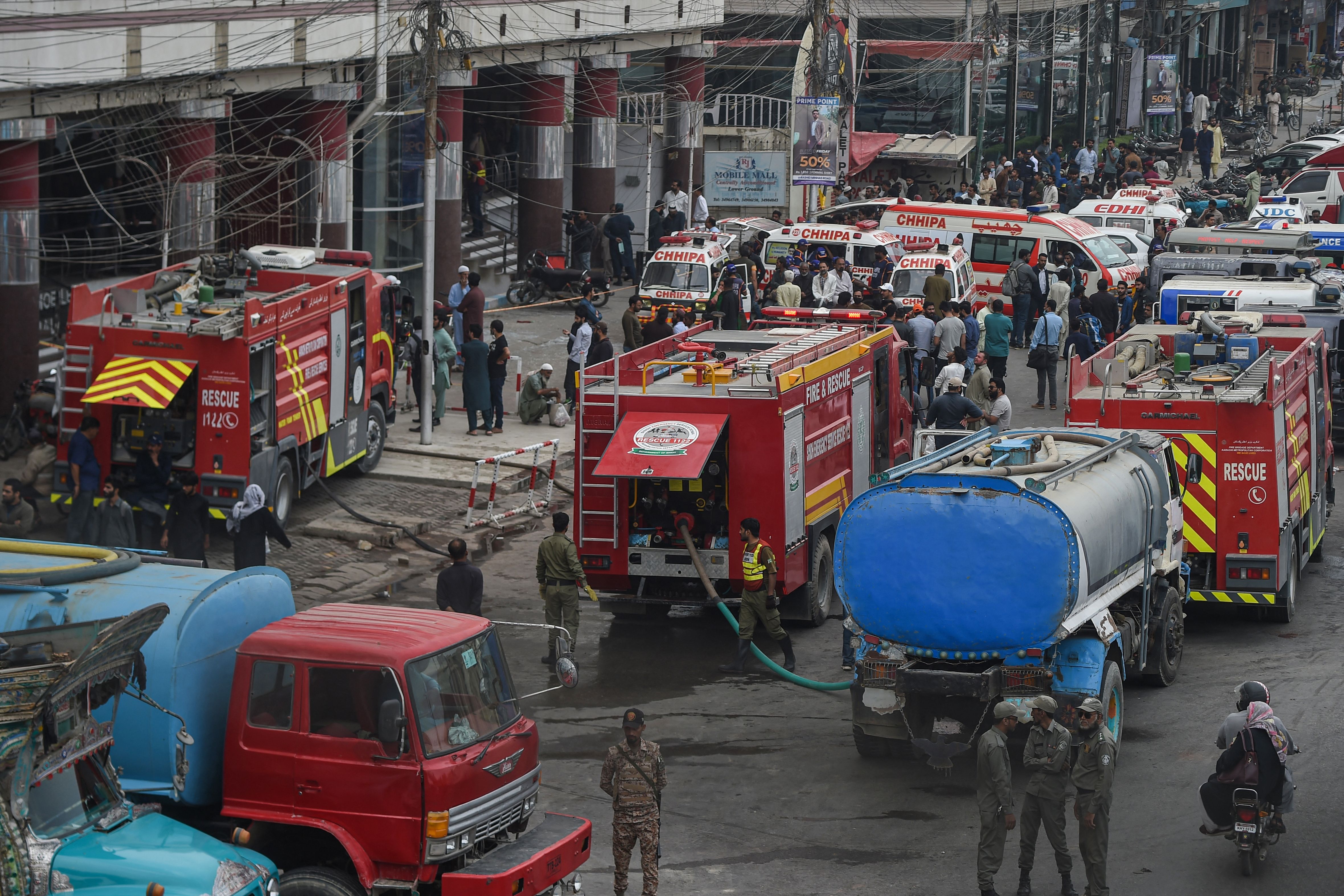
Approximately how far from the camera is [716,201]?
4131 centimetres

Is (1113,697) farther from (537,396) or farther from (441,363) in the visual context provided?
(441,363)

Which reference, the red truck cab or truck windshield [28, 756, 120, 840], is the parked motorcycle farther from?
truck windshield [28, 756, 120, 840]

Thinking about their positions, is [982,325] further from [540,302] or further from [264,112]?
[264,112]

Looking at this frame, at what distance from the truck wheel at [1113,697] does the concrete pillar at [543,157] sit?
25.6 m

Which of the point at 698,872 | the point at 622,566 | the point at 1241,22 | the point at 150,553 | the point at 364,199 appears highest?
the point at 1241,22

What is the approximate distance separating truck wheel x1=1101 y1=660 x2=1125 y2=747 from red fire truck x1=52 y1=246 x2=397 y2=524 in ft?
31.0

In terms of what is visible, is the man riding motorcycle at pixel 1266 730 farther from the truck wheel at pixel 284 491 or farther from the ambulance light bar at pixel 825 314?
the truck wheel at pixel 284 491

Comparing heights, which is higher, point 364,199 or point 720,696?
point 364,199

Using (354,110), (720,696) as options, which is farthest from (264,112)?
(720,696)

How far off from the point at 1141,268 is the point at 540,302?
39.1 feet

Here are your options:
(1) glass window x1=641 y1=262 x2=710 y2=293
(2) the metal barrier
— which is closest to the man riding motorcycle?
(2) the metal barrier

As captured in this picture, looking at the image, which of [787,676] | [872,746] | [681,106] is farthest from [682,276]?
[872,746]

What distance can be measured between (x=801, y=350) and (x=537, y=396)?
24.1 ft

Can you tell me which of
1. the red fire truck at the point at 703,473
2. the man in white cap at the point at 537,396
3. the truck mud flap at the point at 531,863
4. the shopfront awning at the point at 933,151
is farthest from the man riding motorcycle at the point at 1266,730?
the shopfront awning at the point at 933,151
